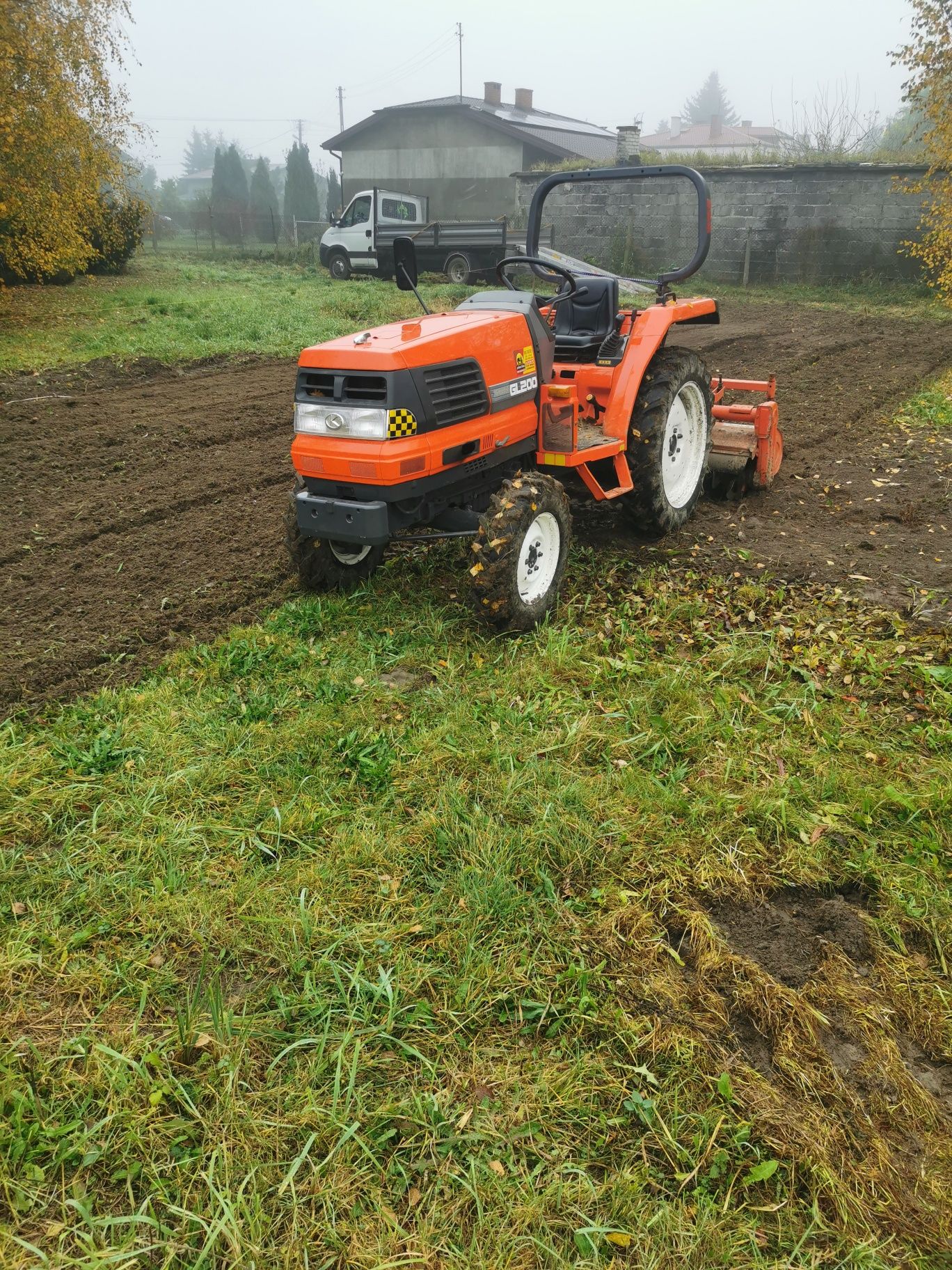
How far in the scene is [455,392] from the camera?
424cm

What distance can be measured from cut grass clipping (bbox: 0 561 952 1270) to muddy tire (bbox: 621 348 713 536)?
53.7 inches

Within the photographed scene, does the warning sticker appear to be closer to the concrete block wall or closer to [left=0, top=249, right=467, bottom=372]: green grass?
[left=0, top=249, right=467, bottom=372]: green grass

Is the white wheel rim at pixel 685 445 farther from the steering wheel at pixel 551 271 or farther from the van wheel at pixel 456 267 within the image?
the van wheel at pixel 456 267

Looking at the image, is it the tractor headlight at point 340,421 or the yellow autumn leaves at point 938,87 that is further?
the yellow autumn leaves at point 938,87

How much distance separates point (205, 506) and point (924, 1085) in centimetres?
555

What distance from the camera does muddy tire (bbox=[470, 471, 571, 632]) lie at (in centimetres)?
420

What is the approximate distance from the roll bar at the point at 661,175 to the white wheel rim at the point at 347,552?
194 centimetres

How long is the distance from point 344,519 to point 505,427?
1.01 metres

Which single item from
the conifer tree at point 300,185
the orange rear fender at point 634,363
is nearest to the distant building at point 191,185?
the conifer tree at point 300,185

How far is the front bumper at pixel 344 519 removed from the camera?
13.2 feet

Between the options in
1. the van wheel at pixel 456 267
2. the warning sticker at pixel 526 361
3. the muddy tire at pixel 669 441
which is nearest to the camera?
the warning sticker at pixel 526 361

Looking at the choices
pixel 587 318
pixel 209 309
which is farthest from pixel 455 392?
pixel 209 309

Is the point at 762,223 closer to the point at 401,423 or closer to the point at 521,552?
the point at 521,552

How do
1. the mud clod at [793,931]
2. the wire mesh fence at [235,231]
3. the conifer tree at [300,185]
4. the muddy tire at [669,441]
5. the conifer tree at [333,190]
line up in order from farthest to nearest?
the conifer tree at [333,190]
the conifer tree at [300,185]
the wire mesh fence at [235,231]
the muddy tire at [669,441]
the mud clod at [793,931]
